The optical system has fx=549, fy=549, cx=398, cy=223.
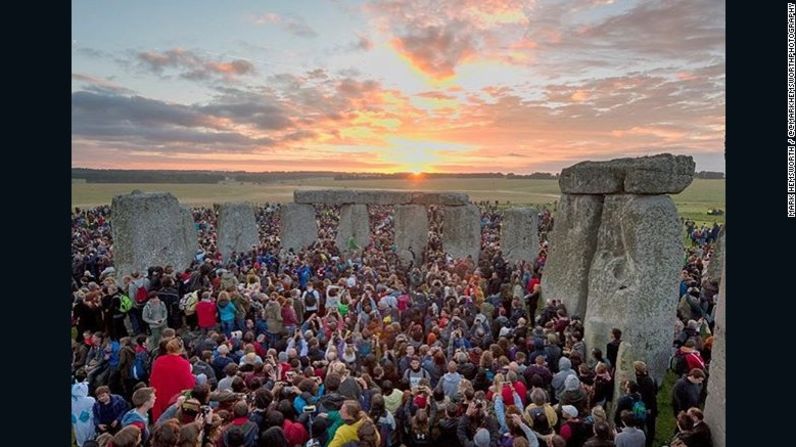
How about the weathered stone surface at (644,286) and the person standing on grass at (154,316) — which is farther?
the person standing on grass at (154,316)

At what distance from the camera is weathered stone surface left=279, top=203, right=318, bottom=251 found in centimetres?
2258

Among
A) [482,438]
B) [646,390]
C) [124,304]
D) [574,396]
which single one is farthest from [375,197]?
[482,438]

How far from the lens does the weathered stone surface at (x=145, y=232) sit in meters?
15.1

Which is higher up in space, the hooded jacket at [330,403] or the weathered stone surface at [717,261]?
the weathered stone surface at [717,261]

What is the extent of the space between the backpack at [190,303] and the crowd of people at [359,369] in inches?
1.1

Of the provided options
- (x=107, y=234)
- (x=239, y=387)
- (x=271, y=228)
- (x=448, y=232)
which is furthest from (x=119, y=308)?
(x=271, y=228)

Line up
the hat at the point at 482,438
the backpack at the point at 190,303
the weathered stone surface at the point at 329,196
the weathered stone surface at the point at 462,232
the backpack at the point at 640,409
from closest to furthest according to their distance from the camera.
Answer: the hat at the point at 482,438 < the backpack at the point at 640,409 < the backpack at the point at 190,303 < the weathered stone surface at the point at 462,232 < the weathered stone surface at the point at 329,196

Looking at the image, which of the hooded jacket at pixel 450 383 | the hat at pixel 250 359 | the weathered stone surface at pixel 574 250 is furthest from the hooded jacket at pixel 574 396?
the weathered stone surface at pixel 574 250

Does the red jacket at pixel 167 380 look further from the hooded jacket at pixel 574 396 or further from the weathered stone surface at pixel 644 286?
the weathered stone surface at pixel 644 286

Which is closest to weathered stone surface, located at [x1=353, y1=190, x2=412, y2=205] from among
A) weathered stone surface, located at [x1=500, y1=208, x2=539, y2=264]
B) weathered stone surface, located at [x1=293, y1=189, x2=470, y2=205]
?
weathered stone surface, located at [x1=293, y1=189, x2=470, y2=205]

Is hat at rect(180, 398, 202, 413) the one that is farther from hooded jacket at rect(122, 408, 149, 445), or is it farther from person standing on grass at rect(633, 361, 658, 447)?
person standing on grass at rect(633, 361, 658, 447)

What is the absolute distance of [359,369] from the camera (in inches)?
306

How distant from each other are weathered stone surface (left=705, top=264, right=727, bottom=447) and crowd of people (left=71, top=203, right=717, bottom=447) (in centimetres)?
14

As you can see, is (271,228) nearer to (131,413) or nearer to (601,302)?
(601,302)
